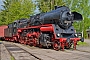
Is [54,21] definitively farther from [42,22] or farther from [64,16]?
[42,22]

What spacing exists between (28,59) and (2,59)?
149cm

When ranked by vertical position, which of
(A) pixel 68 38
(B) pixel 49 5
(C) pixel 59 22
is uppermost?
(B) pixel 49 5

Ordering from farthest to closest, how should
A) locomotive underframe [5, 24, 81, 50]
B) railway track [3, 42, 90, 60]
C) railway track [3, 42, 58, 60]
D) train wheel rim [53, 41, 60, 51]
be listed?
train wheel rim [53, 41, 60, 51], locomotive underframe [5, 24, 81, 50], railway track [3, 42, 58, 60], railway track [3, 42, 90, 60]

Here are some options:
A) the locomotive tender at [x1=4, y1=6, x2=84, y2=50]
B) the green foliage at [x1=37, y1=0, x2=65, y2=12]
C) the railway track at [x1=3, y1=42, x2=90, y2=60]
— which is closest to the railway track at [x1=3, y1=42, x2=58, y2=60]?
the railway track at [x1=3, y1=42, x2=90, y2=60]

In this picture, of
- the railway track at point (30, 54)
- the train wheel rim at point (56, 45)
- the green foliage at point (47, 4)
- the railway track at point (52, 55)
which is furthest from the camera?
the green foliage at point (47, 4)

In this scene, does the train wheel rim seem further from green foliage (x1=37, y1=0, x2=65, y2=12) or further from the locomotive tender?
green foliage (x1=37, y1=0, x2=65, y2=12)

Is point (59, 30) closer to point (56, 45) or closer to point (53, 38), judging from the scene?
point (53, 38)

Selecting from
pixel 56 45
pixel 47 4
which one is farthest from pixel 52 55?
pixel 47 4

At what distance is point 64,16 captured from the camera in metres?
18.1

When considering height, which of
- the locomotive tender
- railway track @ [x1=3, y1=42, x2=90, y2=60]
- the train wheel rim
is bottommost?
railway track @ [x1=3, y1=42, x2=90, y2=60]

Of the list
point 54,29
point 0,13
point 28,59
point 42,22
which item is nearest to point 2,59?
point 28,59

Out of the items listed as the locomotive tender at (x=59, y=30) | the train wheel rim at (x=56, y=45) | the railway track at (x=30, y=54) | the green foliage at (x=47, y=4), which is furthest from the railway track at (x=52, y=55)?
the green foliage at (x=47, y=4)

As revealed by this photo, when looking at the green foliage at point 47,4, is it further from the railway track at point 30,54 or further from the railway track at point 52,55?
the railway track at point 52,55

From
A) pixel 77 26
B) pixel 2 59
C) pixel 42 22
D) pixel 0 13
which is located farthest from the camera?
pixel 0 13
